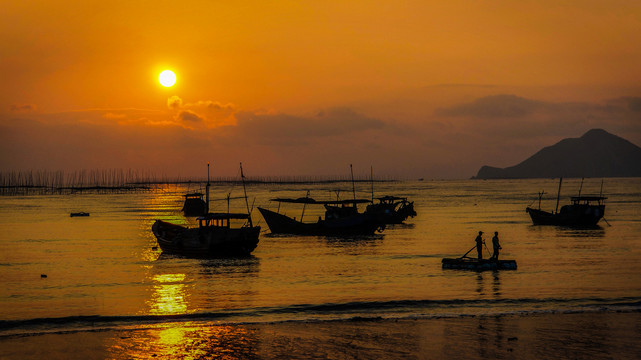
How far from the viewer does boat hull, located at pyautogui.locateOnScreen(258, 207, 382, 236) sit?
63.0m

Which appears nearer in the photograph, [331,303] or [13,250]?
[331,303]

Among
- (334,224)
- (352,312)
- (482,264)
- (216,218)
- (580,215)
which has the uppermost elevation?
(216,218)

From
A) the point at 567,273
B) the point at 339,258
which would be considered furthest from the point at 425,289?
the point at 339,258

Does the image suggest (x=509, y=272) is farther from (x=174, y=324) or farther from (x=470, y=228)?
(x=470, y=228)

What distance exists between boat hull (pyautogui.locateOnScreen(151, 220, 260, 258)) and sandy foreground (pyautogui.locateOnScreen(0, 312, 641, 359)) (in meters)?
21.5

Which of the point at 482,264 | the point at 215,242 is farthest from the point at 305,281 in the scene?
the point at 215,242

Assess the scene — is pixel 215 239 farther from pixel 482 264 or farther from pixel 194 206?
pixel 194 206

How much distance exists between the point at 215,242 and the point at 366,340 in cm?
2593

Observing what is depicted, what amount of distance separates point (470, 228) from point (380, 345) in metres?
56.4

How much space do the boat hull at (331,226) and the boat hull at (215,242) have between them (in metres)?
17.3

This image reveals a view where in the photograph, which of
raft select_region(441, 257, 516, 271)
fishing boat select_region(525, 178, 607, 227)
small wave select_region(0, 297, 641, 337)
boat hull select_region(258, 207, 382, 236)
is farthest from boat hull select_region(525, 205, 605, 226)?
small wave select_region(0, 297, 641, 337)

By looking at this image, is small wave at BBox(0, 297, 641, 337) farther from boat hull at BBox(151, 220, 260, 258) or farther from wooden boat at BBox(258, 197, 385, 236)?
wooden boat at BBox(258, 197, 385, 236)

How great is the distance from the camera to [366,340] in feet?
65.9

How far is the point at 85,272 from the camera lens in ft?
132
